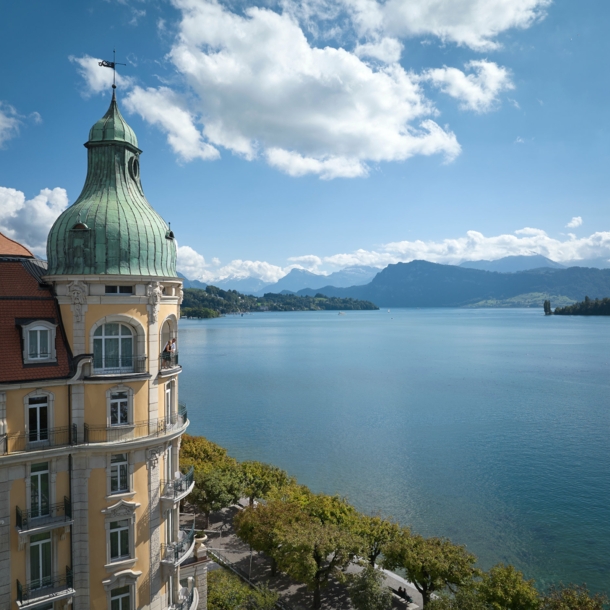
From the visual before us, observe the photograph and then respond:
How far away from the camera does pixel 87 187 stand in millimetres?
22500

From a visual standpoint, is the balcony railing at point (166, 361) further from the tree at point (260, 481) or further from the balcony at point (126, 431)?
the tree at point (260, 481)

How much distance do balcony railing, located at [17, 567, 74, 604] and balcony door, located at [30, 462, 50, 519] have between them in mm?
2677

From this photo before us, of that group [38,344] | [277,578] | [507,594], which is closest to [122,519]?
[38,344]

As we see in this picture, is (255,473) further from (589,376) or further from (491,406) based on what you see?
(589,376)

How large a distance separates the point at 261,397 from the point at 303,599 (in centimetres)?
6229

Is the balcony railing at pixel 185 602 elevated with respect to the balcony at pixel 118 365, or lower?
lower

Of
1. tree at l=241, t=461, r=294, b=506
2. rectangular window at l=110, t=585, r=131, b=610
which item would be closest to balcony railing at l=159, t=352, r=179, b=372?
rectangular window at l=110, t=585, r=131, b=610

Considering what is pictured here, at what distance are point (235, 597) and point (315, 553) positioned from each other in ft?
17.5

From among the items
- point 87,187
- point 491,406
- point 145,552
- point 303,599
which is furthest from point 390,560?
→ point 491,406

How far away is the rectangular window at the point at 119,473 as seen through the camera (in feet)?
68.4

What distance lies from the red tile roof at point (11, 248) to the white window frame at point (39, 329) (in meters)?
4.59

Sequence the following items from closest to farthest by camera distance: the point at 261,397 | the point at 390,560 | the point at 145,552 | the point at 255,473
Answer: the point at 145,552
the point at 390,560
the point at 255,473
the point at 261,397

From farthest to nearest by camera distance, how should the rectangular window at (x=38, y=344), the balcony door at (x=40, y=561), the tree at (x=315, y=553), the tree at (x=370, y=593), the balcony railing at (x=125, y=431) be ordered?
the tree at (x=315, y=553) → the tree at (x=370, y=593) → the balcony railing at (x=125, y=431) → the rectangular window at (x=38, y=344) → the balcony door at (x=40, y=561)

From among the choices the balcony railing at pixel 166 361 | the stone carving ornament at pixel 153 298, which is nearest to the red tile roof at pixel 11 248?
the stone carving ornament at pixel 153 298
